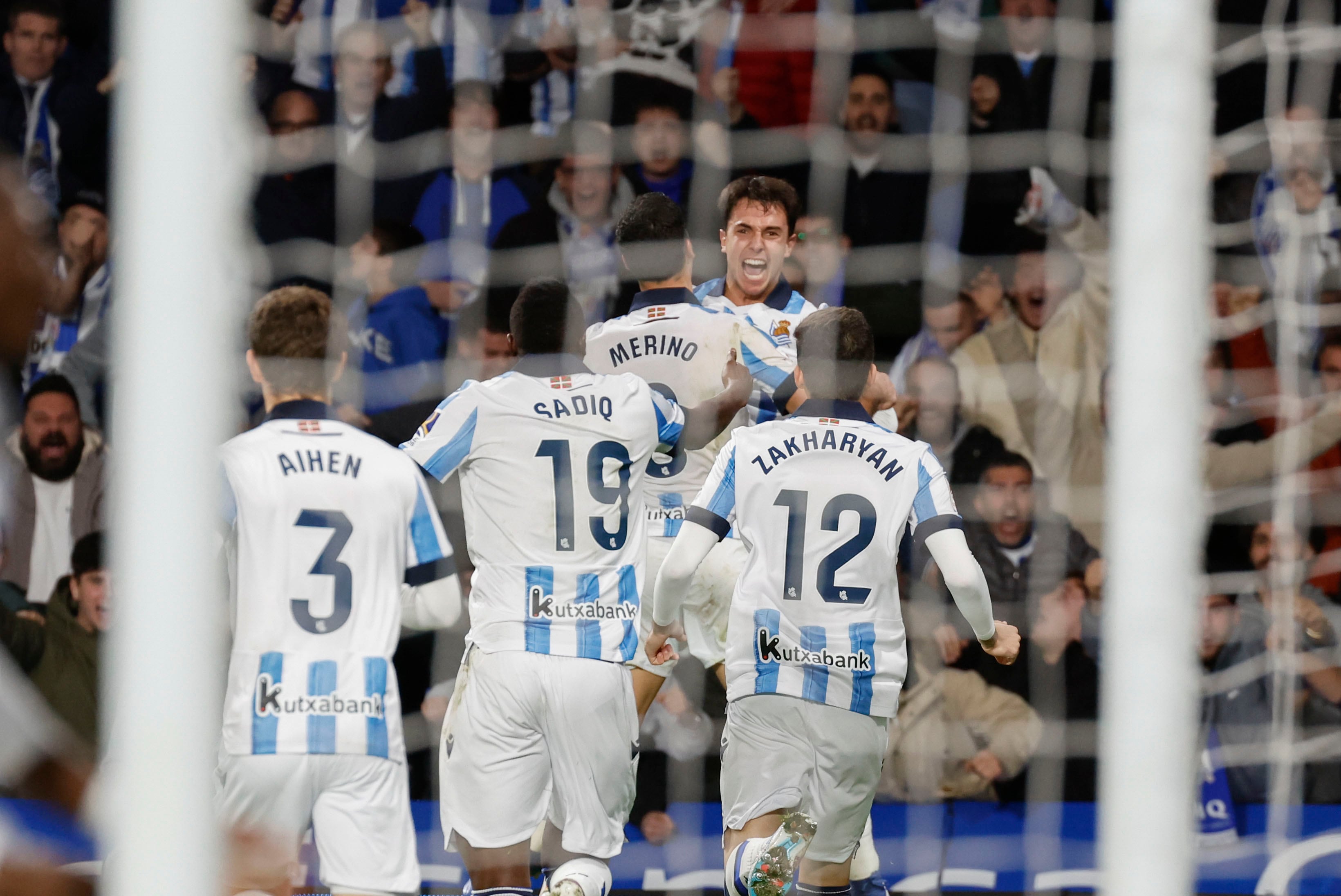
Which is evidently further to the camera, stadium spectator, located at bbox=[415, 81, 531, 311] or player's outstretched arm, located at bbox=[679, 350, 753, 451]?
stadium spectator, located at bbox=[415, 81, 531, 311]

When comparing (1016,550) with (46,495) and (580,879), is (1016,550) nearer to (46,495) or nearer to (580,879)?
(580,879)

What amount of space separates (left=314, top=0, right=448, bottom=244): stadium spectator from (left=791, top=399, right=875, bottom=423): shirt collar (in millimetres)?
2170

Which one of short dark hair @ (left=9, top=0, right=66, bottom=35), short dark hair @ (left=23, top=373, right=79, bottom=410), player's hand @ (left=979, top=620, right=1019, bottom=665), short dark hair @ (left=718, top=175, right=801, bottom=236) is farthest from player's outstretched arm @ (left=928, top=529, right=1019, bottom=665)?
short dark hair @ (left=9, top=0, right=66, bottom=35)

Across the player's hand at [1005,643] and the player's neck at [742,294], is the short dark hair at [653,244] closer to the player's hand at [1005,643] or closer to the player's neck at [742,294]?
the player's neck at [742,294]

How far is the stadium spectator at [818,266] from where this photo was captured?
6328 millimetres

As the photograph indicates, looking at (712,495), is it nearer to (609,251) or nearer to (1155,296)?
(609,251)

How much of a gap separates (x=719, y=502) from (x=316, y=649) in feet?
3.81

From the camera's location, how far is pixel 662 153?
263 inches

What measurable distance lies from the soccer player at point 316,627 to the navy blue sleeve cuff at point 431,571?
2.9 inches

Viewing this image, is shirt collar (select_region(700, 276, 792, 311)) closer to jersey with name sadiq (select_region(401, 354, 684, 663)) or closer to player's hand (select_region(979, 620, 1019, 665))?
jersey with name sadiq (select_region(401, 354, 684, 663))

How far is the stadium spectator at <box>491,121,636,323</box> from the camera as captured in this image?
6457 mm

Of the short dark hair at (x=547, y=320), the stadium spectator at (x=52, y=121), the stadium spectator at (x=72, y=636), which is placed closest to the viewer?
the short dark hair at (x=547, y=320)

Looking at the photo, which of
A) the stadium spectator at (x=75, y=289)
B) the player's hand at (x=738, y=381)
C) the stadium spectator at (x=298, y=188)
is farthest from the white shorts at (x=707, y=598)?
the stadium spectator at (x=75, y=289)

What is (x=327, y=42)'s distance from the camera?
6.71 m
